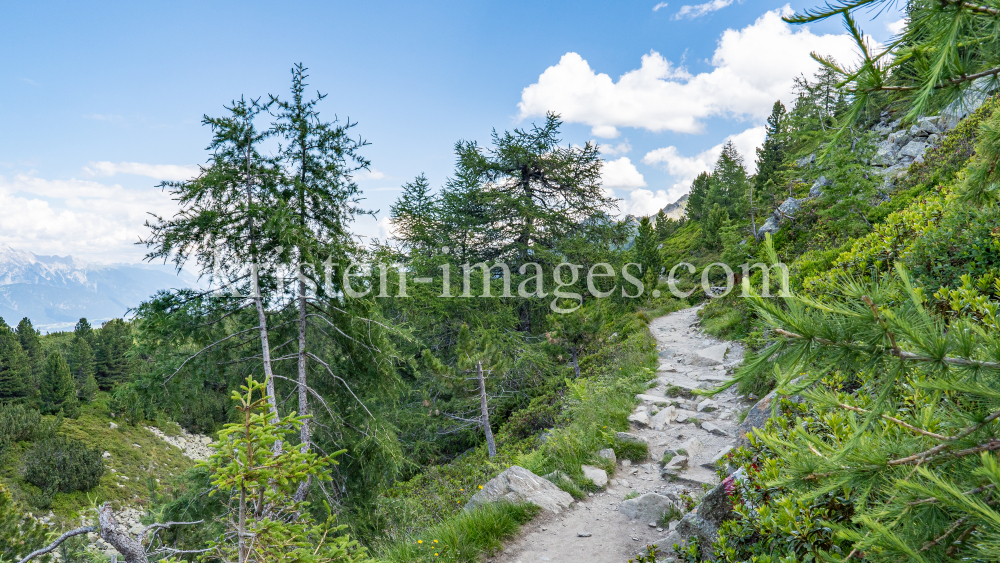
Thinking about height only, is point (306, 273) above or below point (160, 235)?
below

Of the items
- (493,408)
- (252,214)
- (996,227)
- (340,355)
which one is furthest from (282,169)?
(493,408)

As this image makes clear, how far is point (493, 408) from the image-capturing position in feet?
48.3

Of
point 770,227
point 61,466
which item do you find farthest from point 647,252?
point 61,466

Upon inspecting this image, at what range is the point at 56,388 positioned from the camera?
33250 millimetres

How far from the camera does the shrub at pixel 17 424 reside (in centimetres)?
2691

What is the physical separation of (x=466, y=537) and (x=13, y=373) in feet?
150

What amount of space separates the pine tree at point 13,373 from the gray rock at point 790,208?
51.3m

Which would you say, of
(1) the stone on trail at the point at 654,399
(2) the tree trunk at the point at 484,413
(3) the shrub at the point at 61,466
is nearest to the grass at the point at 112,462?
(3) the shrub at the point at 61,466

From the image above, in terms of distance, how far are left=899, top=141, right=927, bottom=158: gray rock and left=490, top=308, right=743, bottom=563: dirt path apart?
15115 mm

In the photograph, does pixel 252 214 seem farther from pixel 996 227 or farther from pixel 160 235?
pixel 996 227

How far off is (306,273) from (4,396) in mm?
43005

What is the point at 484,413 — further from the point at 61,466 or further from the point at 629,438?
the point at 61,466

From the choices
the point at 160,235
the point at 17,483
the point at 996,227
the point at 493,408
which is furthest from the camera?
the point at 17,483

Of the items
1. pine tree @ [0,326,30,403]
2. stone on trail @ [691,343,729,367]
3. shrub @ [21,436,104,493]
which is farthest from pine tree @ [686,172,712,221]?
pine tree @ [0,326,30,403]
